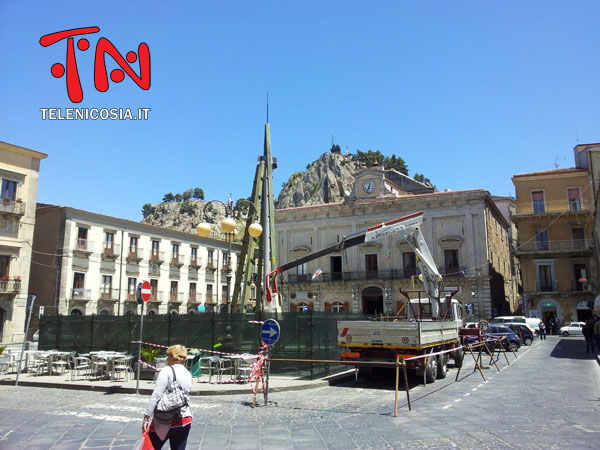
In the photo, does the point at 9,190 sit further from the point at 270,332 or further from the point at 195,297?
the point at 270,332

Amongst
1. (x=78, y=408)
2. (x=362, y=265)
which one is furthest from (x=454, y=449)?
(x=362, y=265)

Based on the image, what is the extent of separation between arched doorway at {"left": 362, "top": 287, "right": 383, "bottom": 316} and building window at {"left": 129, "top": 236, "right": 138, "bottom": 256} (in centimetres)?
2171

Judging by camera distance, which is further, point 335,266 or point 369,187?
point 335,266

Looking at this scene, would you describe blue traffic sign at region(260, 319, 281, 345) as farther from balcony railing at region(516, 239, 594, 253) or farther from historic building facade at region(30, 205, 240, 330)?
balcony railing at region(516, 239, 594, 253)

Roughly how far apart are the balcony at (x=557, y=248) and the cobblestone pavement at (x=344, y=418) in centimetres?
3136

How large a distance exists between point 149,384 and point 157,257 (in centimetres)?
3360

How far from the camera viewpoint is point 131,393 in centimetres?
1124

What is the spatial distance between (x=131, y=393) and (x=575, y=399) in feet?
33.2

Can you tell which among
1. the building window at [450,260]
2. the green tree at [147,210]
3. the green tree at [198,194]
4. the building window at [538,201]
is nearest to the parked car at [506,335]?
the building window at [450,260]

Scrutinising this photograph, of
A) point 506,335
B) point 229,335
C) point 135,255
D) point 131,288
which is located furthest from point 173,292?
point 229,335

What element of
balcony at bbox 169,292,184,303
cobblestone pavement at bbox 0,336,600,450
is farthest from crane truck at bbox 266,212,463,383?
balcony at bbox 169,292,184,303

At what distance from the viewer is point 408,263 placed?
140 ft

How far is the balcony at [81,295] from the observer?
36.4 metres

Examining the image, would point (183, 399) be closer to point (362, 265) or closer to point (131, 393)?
point (131, 393)
